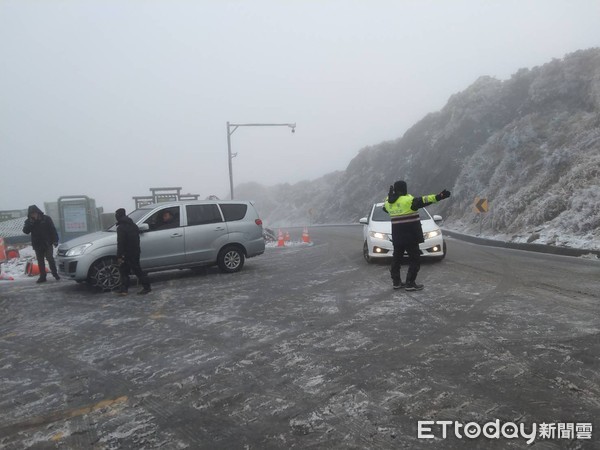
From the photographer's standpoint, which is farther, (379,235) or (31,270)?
(31,270)

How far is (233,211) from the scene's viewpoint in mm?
11531

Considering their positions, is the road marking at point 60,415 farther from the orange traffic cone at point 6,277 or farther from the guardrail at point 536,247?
the guardrail at point 536,247

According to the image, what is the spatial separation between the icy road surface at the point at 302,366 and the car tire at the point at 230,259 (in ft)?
9.34

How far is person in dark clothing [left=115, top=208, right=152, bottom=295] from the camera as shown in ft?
28.3

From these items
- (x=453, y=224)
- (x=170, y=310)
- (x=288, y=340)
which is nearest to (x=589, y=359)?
(x=288, y=340)

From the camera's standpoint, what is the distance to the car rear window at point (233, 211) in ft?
37.3

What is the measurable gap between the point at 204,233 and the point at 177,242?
28.2 inches

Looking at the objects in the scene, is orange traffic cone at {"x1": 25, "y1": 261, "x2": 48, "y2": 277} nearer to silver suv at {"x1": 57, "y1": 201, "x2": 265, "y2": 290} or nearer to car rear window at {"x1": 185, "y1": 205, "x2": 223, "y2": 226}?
silver suv at {"x1": 57, "y1": 201, "x2": 265, "y2": 290}

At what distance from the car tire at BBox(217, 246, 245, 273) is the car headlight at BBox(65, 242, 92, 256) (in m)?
2.97

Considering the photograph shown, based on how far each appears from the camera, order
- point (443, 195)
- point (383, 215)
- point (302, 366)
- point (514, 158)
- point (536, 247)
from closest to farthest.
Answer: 1. point (302, 366)
2. point (443, 195)
3. point (383, 215)
4. point (536, 247)
5. point (514, 158)

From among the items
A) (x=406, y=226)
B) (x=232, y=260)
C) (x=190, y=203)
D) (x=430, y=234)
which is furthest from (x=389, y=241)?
(x=190, y=203)

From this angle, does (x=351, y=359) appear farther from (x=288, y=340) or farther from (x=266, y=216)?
(x=266, y=216)

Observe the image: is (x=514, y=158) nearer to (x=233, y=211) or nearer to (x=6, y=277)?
(x=233, y=211)

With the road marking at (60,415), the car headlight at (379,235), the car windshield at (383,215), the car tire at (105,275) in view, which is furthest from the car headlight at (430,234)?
the road marking at (60,415)
